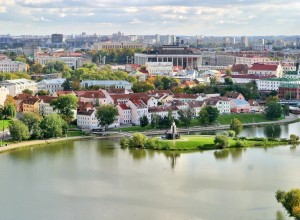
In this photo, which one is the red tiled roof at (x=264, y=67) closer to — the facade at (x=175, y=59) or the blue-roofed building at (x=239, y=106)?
the facade at (x=175, y=59)

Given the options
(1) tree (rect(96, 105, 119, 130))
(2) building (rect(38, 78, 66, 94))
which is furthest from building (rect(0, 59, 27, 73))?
(1) tree (rect(96, 105, 119, 130))

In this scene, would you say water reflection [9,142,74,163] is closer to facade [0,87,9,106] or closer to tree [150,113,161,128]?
tree [150,113,161,128]

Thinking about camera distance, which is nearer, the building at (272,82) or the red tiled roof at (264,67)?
the building at (272,82)

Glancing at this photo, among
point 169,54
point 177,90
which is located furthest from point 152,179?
point 169,54

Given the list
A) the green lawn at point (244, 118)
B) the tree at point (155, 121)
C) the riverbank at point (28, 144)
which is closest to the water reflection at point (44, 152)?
the riverbank at point (28, 144)

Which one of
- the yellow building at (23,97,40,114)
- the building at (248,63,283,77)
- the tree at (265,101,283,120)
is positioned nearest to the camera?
the yellow building at (23,97,40,114)

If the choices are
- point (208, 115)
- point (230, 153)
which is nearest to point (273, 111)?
point (208, 115)
